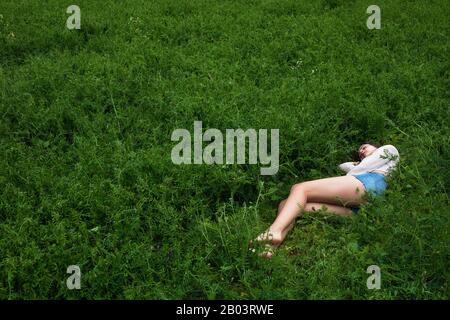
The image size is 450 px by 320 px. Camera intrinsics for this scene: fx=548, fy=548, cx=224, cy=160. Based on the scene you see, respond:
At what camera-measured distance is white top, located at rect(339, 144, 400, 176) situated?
16.9 ft

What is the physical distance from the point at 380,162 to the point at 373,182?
0.29m

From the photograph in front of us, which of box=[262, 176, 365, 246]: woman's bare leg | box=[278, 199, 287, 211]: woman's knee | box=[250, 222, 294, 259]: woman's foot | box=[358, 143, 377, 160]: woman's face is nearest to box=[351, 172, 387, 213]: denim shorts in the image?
box=[262, 176, 365, 246]: woman's bare leg

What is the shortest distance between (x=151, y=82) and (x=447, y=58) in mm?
4102

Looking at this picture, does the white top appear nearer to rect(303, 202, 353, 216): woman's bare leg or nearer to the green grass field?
the green grass field

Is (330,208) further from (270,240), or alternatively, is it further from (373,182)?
(270,240)

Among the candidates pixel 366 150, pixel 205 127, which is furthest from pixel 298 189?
pixel 205 127

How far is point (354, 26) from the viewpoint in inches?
343

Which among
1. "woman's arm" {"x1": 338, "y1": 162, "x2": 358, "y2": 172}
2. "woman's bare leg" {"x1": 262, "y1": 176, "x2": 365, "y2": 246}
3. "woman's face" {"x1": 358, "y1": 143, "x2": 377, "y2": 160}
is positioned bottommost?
"woman's bare leg" {"x1": 262, "y1": 176, "x2": 365, "y2": 246}

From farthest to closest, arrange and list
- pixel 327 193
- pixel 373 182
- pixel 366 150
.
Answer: pixel 366 150 → pixel 373 182 → pixel 327 193

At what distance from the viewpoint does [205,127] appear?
5.89 m

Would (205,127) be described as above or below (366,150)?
above

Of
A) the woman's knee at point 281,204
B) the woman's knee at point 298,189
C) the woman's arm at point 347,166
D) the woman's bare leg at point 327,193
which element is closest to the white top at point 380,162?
the woman's arm at point 347,166

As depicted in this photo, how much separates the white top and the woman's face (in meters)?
0.21

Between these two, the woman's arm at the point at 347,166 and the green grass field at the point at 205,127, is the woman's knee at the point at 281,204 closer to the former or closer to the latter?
the green grass field at the point at 205,127
